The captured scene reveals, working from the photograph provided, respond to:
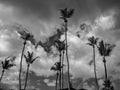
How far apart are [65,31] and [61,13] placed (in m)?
4.44

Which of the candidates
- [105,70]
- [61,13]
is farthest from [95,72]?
[61,13]

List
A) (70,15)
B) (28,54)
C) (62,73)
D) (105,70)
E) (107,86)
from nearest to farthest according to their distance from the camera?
1. (70,15)
2. (105,70)
3. (28,54)
4. (62,73)
5. (107,86)

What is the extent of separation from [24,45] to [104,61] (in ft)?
74.1

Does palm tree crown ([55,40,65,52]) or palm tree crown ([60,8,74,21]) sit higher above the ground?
palm tree crown ([60,8,74,21])

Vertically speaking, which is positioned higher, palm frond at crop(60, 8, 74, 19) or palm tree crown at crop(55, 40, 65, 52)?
palm frond at crop(60, 8, 74, 19)

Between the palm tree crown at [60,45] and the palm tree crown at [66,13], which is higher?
the palm tree crown at [66,13]

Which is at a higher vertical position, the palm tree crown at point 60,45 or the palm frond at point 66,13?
the palm frond at point 66,13

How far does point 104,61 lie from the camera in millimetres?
39406

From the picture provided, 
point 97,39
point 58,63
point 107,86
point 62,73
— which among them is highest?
point 97,39

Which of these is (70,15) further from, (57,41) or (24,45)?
(24,45)

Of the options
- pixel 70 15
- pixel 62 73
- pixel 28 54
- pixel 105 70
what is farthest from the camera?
pixel 62 73

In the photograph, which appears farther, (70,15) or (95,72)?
(95,72)

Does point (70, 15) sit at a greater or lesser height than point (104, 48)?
greater

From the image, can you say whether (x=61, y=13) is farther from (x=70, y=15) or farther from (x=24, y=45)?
(x=24, y=45)
